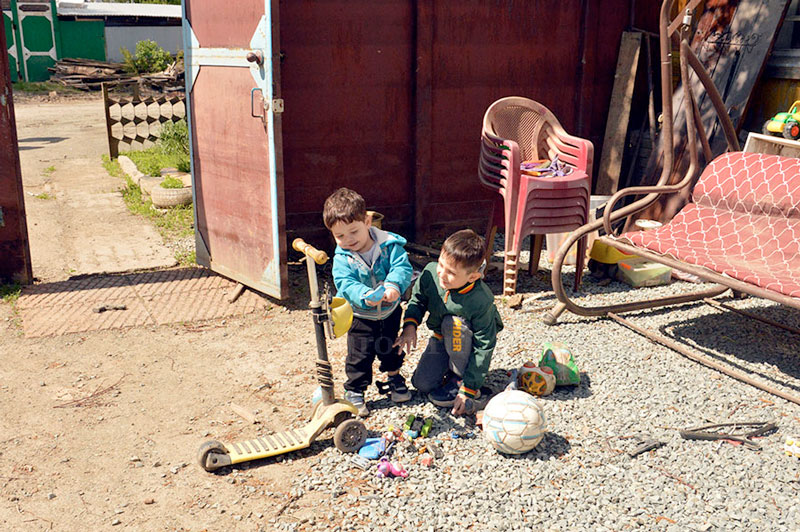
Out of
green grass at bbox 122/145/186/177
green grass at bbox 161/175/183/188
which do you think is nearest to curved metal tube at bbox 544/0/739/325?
green grass at bbox 161/175/183/188

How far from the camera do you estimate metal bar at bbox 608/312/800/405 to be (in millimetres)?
4012

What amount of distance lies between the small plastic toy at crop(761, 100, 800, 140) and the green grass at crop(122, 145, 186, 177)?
699 centimetres

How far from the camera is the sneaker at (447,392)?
12.5 feet

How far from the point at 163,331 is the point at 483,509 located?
2833 millimetres

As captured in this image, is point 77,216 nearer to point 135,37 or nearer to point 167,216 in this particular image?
point 167,216

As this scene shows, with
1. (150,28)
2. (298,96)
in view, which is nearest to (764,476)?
(298,96)

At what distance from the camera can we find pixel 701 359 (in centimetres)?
441

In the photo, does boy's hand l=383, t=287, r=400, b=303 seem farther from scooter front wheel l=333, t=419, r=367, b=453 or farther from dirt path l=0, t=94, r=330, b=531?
dirt path l=0, t=94, r=330, b=531

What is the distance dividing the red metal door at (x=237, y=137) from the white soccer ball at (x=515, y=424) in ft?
7.64

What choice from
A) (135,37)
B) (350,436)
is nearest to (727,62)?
(350,436)

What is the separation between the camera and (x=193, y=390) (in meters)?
4.11

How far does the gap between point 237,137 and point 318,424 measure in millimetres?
2620

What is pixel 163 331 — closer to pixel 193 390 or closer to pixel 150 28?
pixel 193 390

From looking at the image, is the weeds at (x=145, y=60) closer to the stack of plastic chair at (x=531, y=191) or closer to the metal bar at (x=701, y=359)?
the stack of plastic chair at (x=531, y=191)
